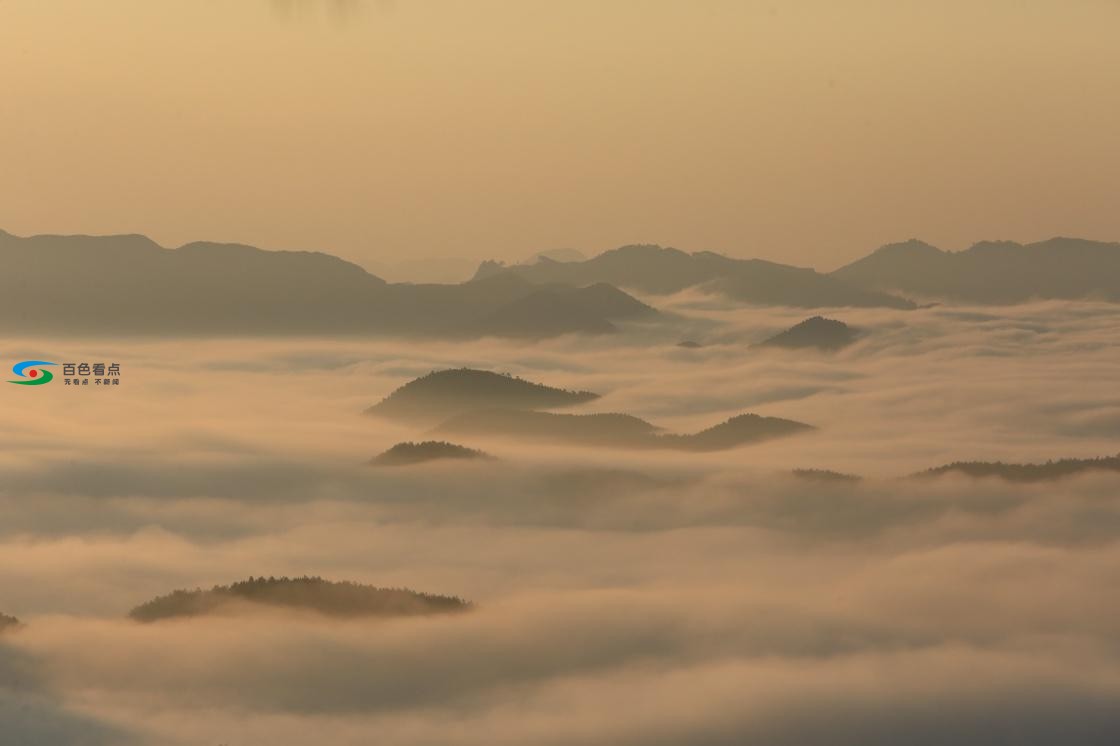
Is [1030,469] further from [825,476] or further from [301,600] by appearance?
[301,600]

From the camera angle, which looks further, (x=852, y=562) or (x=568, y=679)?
(x=852, y=562)

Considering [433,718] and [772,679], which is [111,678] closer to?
[433,718]

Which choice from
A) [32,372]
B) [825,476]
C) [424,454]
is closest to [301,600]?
[32,372]

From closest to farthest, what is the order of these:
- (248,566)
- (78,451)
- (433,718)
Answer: (433,718), (248,566), (78,451)

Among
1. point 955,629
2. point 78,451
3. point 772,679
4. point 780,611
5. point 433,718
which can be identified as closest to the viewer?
point 433,718

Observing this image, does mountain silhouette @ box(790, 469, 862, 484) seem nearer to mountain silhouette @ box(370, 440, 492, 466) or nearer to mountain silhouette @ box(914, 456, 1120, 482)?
mountain silhouette @ box(914, 456, 1120, 482)

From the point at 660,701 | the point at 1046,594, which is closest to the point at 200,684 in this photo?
the point at 660,701
